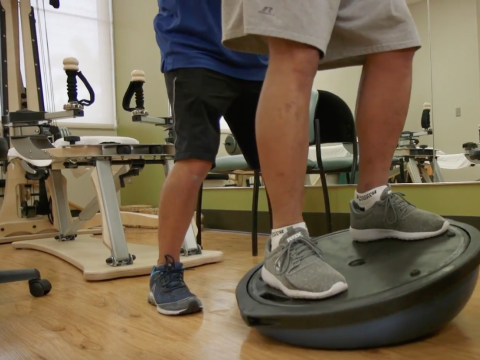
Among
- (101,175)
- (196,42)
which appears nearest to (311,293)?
(196,42)

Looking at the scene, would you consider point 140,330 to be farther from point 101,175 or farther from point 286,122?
point 101,175

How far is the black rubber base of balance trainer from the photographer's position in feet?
2.55

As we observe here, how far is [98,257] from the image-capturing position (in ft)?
6.38

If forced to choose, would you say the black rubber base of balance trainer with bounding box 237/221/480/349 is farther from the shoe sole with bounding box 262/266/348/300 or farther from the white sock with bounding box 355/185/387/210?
the white sock with bounding box 355/185/387/210

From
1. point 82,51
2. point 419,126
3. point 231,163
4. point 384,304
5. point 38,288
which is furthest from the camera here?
point 82,51

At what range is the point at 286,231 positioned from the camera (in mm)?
898

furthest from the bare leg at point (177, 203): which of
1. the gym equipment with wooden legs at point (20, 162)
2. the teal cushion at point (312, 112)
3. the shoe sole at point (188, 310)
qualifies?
the gym equipment with wooden legs at point (20, 162)

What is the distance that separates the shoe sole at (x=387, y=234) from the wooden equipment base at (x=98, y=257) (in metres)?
0.87

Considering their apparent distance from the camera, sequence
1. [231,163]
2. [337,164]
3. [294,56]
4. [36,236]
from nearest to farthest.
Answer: [294,56] < [337,164] < [231,163] < [36,236]

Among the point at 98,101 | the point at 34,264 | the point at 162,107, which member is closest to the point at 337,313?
the point at 34,264

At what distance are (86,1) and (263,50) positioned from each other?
12.4 ft

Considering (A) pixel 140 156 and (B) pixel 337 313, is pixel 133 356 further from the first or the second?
(A) pixel 140 156

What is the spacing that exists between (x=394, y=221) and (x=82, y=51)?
3909 mm

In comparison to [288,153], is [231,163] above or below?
below
